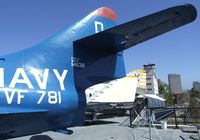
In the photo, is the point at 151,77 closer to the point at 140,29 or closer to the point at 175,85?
the point at 175,85

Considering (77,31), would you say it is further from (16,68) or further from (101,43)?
(16,68)

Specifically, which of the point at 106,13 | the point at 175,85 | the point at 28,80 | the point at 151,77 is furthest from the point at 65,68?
the point at 151,77

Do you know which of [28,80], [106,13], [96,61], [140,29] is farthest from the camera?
[106,13]

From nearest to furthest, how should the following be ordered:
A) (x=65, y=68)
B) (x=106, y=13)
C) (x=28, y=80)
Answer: (x=28, y=80), (x=65, y=68), (x=106, y=13)

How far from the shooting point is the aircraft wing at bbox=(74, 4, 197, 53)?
4.80m

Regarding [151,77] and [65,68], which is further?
[151,77]

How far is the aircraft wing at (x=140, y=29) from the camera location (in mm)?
4797

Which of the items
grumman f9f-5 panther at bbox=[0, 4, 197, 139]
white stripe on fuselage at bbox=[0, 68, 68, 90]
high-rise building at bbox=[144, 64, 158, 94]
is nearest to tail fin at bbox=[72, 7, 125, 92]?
grumman f9f-5 panther at bbox=[0, 4, 197, 139]

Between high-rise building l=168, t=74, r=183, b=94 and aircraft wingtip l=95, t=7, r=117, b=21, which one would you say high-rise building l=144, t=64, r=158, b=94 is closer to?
high-rise building l=168, t=74, r=183, b=94

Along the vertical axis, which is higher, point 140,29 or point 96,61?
point 140,29

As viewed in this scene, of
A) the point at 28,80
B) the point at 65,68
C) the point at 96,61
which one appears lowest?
the point at 28,80

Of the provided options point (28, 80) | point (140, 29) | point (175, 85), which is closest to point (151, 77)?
point (175, 85)

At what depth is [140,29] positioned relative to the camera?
5281 mm

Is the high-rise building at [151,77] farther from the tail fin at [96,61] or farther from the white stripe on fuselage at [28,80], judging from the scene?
the white stripe on fuselage at [28,80]
